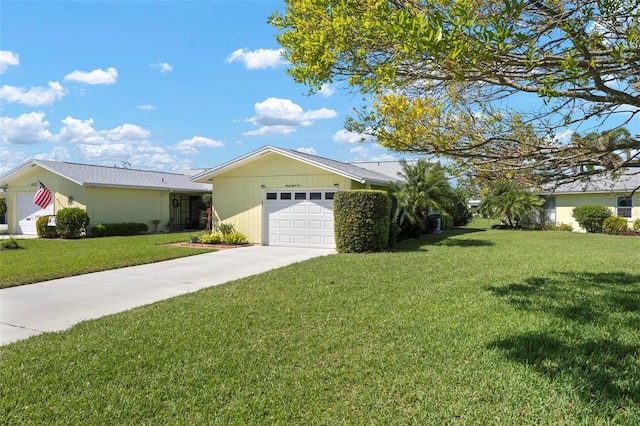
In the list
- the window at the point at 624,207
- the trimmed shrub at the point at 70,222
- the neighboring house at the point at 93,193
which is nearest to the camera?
the trimmed shrub at the point at 70,222

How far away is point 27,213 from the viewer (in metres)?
22.3

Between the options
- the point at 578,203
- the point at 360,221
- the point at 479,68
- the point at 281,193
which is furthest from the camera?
the point at 578,203

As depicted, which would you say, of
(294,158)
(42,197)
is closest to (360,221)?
(294,158)

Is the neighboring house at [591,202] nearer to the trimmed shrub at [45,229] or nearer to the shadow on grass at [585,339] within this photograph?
the shadow on grass at [585,339]

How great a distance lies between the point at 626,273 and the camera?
8.85 metres

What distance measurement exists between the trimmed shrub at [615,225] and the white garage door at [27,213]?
29.3 m

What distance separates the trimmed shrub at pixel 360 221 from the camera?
1316cm

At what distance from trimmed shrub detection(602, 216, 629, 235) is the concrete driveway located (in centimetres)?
1868

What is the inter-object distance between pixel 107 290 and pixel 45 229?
48.7 ft

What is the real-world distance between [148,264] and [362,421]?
9.39 m

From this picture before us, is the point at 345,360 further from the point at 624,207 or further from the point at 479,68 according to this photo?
the point at 624,207

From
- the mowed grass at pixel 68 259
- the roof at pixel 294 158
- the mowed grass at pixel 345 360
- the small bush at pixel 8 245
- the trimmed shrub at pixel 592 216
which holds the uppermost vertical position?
the roof at pixel 294 158

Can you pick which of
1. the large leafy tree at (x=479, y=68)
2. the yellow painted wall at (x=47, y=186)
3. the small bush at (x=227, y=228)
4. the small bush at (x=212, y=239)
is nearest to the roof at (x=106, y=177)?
the yellow painted wall at (x=47, y=186)

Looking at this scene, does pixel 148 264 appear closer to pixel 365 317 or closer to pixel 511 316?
pixel 365 317
